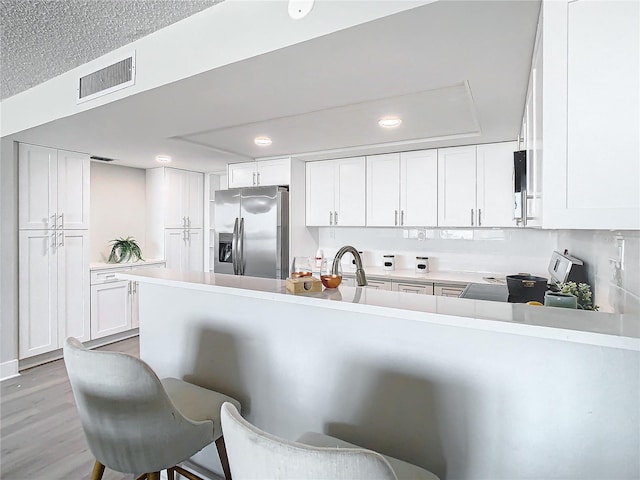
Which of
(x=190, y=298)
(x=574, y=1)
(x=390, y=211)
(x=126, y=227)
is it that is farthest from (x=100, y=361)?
(x=126, y=227)

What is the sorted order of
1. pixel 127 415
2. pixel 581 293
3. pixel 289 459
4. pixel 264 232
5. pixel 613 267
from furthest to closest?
pixel 264 232, pixel 581 293, pixel 613 267, pixel 127 415, pixel 289 459

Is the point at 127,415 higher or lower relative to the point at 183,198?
lower

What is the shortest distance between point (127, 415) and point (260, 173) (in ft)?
10.7

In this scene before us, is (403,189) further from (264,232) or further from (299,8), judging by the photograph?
(299,8)

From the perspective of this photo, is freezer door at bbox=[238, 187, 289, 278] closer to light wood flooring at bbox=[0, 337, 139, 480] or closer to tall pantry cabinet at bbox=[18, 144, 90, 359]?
tall pantry cabinet at bbox=[18, 144, 90, 359]

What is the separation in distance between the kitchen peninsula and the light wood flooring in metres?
0.93

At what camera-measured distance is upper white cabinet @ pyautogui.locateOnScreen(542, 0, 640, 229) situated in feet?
3.35

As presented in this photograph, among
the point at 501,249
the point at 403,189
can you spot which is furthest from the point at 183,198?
the point at 501,249

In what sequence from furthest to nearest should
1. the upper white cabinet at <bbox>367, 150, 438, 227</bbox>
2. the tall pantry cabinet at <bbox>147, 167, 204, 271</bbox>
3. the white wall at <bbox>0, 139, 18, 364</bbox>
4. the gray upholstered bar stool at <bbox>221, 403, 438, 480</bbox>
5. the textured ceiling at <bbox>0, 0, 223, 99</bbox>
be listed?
the tall pantry cabinet at <bbox>147, 167, 204, 271</bbox>
the upper white cabinet at <bbox>367, 150, 438, 227</bbox>
the white wall at <bbox>0, 139, 18, 364</bbox>
the textured ceiling at <bbox>0, 0, 223, 99</bbox>
the gray upholstered bar stool at <bbox>221, 403, 438, 480</bbox>

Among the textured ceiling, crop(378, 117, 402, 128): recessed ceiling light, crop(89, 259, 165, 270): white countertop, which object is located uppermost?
the textured ceiling

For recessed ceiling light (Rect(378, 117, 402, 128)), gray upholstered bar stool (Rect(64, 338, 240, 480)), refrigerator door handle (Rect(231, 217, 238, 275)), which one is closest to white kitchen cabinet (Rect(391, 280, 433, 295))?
recessed ceiling light (Rect(378, 117, 402, 128))

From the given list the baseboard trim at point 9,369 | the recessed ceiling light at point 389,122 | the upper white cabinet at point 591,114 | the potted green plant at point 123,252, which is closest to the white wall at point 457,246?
the recessed ceiling light at point 389,122

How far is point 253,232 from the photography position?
397 cm

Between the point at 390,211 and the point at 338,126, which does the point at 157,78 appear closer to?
the point at 338,126
